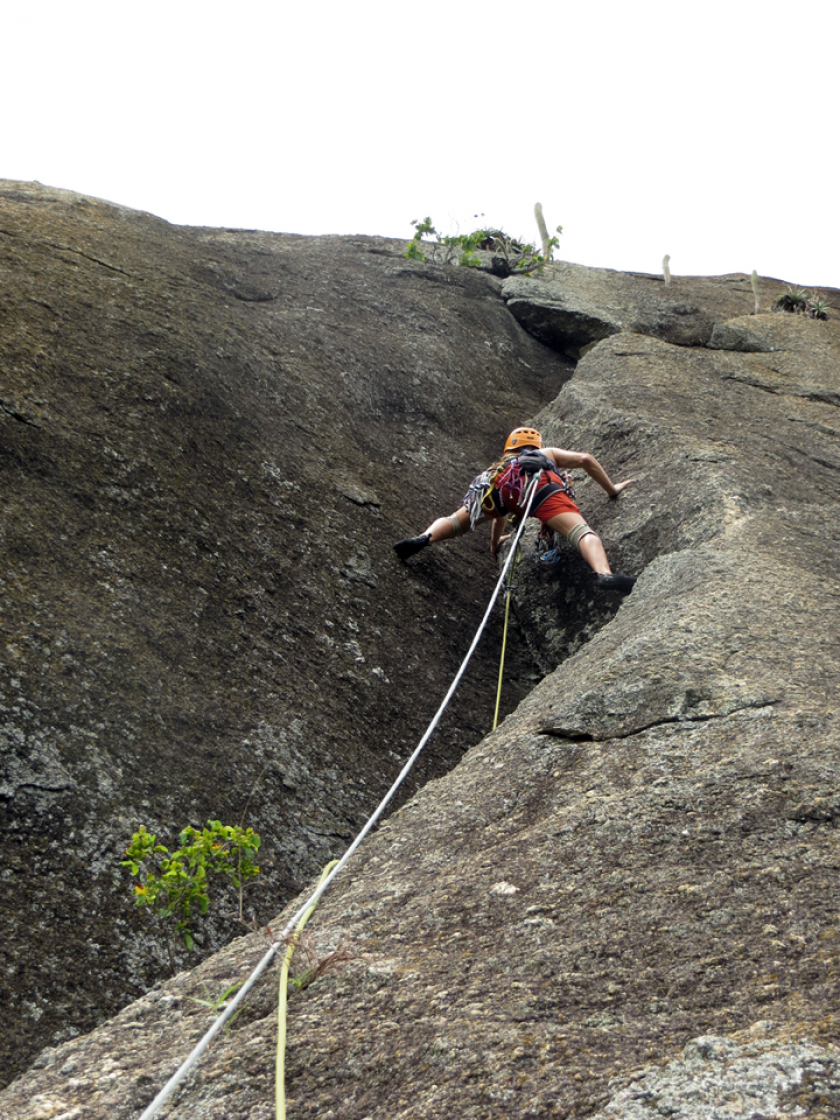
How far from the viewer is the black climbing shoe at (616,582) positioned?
5965 mm

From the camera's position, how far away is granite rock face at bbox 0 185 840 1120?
2.05 m

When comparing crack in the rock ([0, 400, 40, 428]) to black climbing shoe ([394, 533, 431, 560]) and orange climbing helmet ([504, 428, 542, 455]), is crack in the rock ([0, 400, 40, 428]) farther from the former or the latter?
orange climbing helmet ([504, 428, 542, 455])

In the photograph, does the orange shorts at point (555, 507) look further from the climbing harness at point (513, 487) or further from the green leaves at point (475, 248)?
the green leaves at point (475, 248)

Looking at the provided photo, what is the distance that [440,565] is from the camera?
7.19m

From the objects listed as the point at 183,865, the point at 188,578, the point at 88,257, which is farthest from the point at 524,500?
the point at 88,257

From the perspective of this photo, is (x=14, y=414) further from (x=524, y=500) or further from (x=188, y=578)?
(x=524, y=500)

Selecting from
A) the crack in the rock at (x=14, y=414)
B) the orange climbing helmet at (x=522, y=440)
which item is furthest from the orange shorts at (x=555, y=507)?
the crack in the rock at (x=14, y=414)

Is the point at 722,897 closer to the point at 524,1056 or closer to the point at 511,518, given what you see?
the point at 524,1056

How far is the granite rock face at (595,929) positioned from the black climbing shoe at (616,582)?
105cm

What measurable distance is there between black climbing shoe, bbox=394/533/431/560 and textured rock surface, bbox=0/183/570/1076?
0.31ft

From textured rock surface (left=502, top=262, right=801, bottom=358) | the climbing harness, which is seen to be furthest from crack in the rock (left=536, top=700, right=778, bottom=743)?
textured rock surface (left=502, top=262, right=801, bottom=358)

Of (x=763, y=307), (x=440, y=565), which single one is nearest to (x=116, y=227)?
(x=440, y=565)

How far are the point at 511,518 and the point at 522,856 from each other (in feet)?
15.1

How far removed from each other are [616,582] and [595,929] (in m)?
3.64
